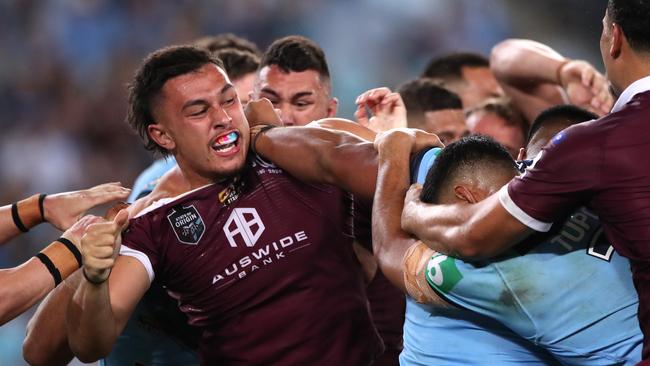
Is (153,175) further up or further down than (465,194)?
further down

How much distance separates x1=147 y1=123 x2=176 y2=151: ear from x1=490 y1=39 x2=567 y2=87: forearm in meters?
2.47

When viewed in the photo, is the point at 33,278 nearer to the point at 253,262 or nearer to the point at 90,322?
the point at 90,322

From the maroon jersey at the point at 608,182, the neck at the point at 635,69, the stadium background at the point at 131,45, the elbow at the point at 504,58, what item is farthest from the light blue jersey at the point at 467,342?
the stadium background at the point at 131,45

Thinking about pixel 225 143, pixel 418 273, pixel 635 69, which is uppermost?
pixel 635 69

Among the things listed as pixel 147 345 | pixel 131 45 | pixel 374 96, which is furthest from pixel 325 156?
pixel 131 45

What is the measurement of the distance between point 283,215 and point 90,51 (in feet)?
19.5

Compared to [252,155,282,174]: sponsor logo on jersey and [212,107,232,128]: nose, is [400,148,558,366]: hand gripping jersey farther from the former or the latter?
[212,107,232,128]: nose

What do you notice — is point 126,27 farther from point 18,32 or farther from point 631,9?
point 631,9

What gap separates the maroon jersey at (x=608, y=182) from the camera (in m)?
2.57

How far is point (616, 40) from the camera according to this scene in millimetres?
2775

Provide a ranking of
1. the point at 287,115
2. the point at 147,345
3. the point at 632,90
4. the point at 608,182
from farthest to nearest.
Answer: the point at 287,115 < the point at 147,345 < the point at 632,90 < the point at 608,182

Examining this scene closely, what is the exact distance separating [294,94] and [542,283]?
7.60 ft

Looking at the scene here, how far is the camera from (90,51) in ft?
29.8

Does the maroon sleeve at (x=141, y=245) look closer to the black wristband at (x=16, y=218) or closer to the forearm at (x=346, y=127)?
the black wristband at (x=16, y=218)
